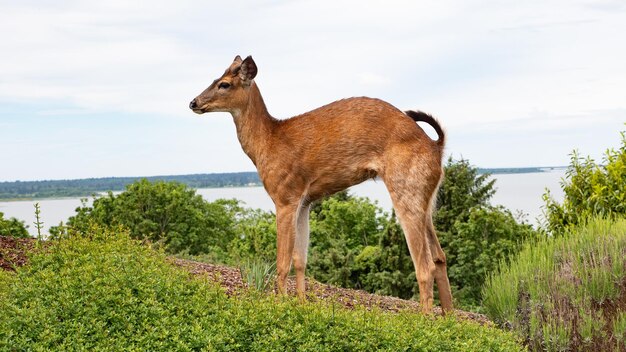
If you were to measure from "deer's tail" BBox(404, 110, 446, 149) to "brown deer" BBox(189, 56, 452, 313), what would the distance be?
0.5 inches

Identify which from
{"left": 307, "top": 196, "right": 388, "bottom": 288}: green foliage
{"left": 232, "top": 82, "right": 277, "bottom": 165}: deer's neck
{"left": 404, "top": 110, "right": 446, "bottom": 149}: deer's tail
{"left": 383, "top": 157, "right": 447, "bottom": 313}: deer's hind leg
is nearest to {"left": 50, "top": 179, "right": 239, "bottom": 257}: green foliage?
{"left": 307, "top": 196, "right": 388, "bottom": 288}: green foliage

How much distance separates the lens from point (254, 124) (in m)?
9.46

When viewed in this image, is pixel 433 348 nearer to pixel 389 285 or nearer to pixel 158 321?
pixel 158 321

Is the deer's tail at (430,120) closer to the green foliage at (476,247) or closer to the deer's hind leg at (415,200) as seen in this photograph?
the deer's hind leg at (415,200)

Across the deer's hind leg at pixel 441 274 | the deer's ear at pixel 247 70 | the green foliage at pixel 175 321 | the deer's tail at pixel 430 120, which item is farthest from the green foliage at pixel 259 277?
the deer's tail at pixel 430 120

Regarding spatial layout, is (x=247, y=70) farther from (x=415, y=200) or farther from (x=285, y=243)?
(x=415, y=200)

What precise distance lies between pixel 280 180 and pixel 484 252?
7573 mm

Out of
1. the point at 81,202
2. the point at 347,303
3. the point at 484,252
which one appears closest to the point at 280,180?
the point at 347,303

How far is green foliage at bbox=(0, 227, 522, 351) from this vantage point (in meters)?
6.44

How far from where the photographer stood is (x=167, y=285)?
7.12 meters

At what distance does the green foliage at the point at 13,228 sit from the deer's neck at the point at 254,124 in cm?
663

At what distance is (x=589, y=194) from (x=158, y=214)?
9.24 m

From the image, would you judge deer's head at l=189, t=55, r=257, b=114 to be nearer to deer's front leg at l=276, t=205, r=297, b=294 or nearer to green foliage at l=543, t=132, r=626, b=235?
deer's front leg at l=276, t=205, r=297, b=294

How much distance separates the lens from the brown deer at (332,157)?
8.81 metres
